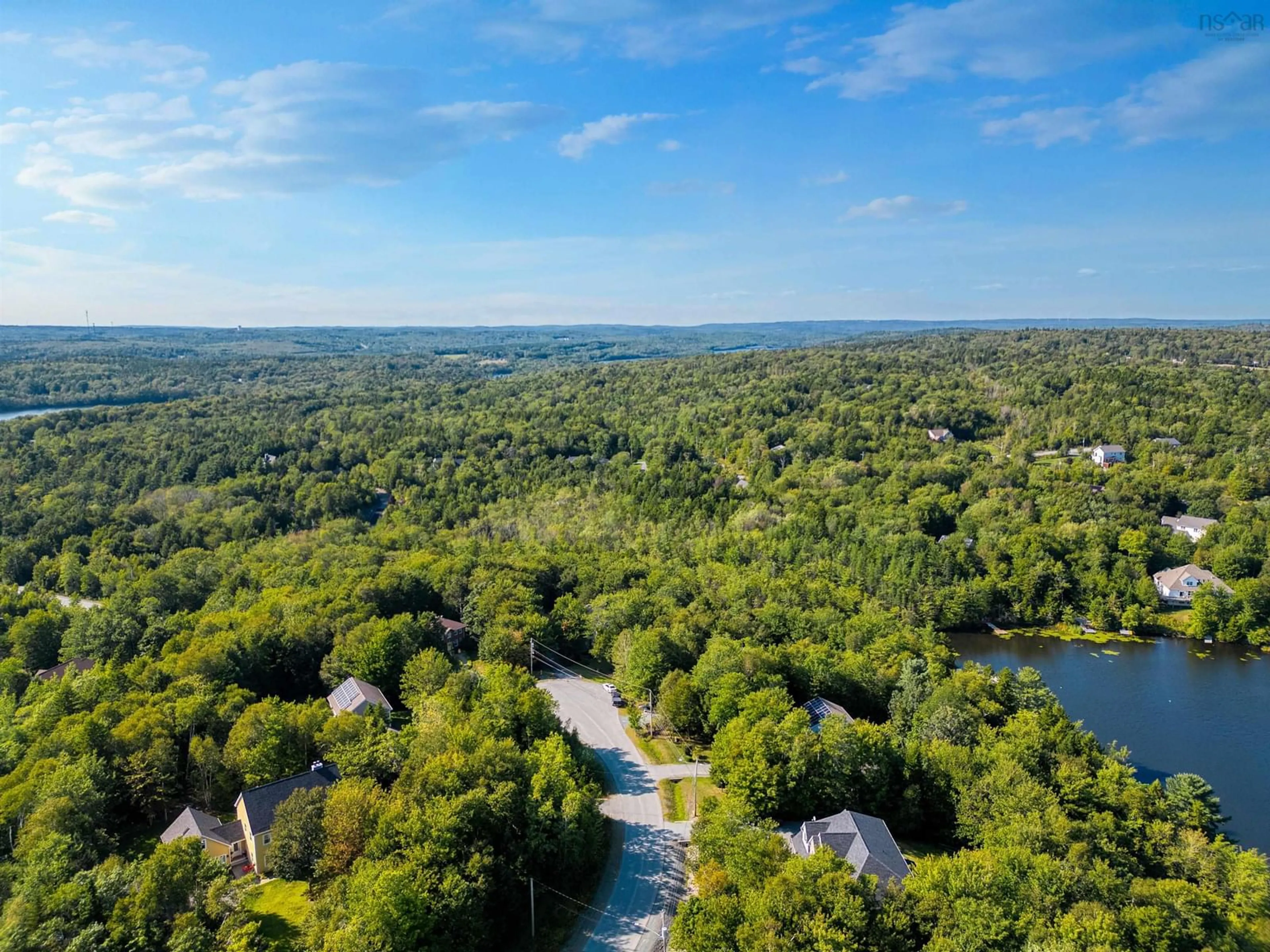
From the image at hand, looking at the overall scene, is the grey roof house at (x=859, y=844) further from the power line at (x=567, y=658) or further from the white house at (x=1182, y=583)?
the white house at (x=1182, y=583)

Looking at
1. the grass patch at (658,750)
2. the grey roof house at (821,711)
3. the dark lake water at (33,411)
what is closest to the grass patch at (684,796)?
the grass patch at (658,750)

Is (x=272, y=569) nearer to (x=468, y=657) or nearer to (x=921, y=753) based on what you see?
(x=468, y=657)

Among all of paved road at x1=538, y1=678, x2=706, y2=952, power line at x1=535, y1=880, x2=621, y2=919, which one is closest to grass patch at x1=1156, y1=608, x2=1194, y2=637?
paved road at x1=538, y1=678, x2=706, y2=952

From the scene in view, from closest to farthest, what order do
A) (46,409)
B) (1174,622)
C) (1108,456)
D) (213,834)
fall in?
(213,834)
(1174,622)
(1108,456)
(46,409)

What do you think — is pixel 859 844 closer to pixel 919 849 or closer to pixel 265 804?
pixel 919 849

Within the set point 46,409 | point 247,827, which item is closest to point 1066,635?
point 247,827

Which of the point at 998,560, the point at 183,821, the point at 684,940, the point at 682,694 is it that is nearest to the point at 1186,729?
the point at 998,560
